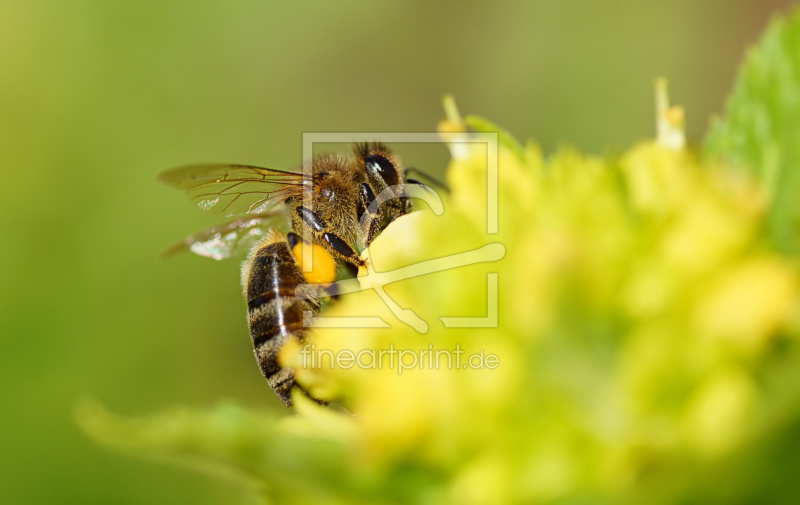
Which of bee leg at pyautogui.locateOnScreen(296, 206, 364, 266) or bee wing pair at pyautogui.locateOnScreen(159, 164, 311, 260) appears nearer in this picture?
bee leg at pyautogui.locateOnScreen(296, 206, 364, 266)

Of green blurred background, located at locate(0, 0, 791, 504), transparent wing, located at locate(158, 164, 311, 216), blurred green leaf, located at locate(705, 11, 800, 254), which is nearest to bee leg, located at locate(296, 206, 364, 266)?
transparent wing, located at locate(158, 164, 311, 216)

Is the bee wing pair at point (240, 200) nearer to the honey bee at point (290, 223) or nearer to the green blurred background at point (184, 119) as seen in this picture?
the honey bee at point (290, 223)

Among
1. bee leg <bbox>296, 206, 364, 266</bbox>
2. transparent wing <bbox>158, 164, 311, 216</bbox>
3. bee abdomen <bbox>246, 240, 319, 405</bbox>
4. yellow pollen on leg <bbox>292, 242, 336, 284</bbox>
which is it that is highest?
transparent wing <bbox>158, 164, 311, 216</bbox>

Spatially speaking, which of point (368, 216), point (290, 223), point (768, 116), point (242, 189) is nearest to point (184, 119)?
point (242, 189)

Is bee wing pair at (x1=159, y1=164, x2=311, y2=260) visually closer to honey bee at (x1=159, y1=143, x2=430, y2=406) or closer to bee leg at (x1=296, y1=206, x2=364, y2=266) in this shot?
honey bee at (x1=159, y1=143, x2=430, y2=406)

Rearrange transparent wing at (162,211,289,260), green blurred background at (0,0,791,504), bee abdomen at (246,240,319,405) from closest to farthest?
bee abdomen at (246,240,319,405) → transparent wing at (162,211,289,260) → green blurred background at (0,0,791,504)

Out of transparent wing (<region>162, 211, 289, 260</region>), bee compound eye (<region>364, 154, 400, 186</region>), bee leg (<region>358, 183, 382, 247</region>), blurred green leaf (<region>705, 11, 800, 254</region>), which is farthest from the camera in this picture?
transparent wing (<region>162, 211, 289, 260</region>)
